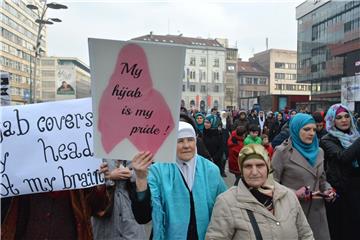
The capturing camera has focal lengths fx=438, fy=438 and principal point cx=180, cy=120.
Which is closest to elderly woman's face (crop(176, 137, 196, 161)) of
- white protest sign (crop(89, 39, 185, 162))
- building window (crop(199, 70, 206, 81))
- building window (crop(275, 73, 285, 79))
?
white protest sign (crop(89, 39, 185, 162))

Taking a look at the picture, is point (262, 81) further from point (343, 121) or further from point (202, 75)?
point (343, 121)

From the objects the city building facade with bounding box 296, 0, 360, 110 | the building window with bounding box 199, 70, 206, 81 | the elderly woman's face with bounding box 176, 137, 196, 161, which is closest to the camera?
the elderly woman's face with bounding box 176, 137, 196, 161

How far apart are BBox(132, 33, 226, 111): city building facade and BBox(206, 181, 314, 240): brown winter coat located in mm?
89463

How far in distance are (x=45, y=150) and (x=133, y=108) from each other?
721 millimetres

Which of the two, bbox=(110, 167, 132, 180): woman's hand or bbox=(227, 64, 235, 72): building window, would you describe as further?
bbox=(227, 64, 235, 72): building window

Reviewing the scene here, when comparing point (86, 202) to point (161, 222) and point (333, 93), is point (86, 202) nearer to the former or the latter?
point (161, 222)

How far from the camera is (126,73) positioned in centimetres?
228

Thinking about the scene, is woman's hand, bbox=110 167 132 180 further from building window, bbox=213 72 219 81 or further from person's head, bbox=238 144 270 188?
building window, bbox=213 72 219 81

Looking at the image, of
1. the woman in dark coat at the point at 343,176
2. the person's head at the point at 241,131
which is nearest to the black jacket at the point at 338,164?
the woman in dark coat at the point at 343,176

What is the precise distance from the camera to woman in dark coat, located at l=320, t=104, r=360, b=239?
4.11 meters

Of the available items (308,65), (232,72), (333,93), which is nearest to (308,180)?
(333,93)

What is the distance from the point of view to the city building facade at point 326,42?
5522cm

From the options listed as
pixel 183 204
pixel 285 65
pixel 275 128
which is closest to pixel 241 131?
pixel 183 204

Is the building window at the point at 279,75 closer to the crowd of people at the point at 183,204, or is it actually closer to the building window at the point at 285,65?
the building window at the point at 285,65
